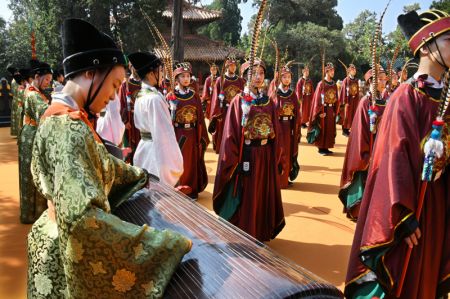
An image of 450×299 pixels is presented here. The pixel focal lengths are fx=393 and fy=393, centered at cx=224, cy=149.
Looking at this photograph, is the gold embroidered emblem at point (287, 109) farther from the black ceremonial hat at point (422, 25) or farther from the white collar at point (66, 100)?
the white collar at point (66, 100)

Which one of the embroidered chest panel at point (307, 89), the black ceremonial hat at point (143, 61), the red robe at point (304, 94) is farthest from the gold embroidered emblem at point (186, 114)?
the embroidered chest panel at point (307, 89)

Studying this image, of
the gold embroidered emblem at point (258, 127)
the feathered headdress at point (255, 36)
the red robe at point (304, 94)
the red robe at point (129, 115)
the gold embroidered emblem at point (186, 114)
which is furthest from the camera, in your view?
the red robe at point (304, 94)

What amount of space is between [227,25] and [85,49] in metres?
37.1

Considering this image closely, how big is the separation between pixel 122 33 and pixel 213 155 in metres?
11.4

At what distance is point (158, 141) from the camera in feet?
11.9

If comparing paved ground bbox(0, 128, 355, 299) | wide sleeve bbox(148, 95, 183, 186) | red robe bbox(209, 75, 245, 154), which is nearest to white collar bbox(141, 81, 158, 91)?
wide sleeve bbox(148, 95, 183, 186)

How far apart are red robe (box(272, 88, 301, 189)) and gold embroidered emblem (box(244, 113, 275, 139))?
2552mm

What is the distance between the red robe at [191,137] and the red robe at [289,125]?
4.88 feet

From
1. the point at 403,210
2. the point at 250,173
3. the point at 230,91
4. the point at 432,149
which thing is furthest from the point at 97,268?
the point at 230,91

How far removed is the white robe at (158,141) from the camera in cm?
359

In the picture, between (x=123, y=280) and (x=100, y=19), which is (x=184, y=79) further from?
(x=100, y=19)

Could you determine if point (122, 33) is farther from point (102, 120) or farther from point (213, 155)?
point (102, 120)

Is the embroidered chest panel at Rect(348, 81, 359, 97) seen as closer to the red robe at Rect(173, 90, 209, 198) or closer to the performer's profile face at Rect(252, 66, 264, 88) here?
the red robe at Rect(173, 90, 209, 198)

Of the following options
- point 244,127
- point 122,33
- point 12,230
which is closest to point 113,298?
point 244,127
